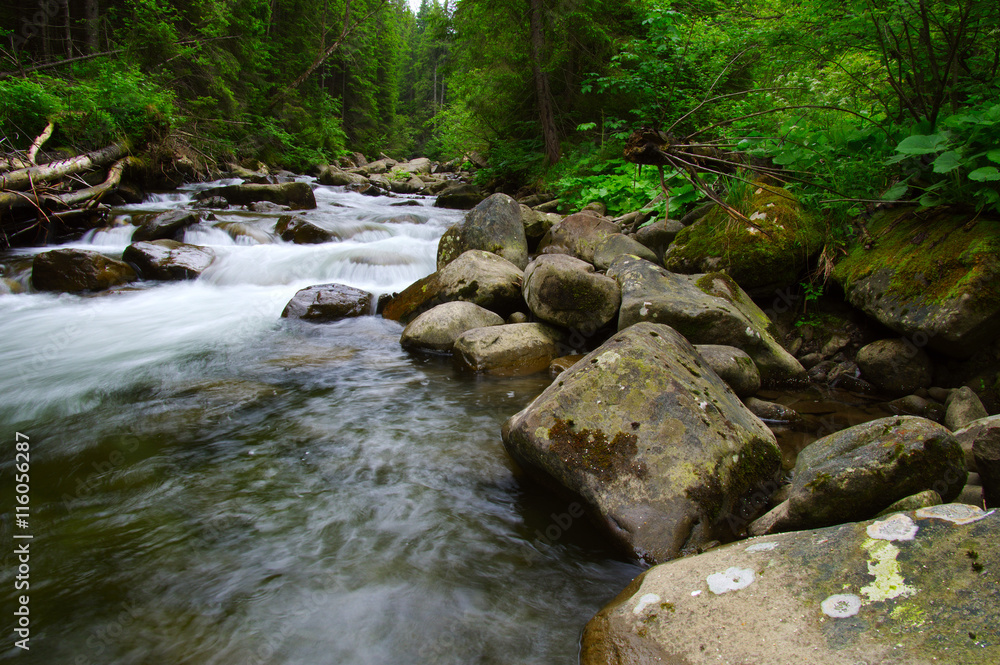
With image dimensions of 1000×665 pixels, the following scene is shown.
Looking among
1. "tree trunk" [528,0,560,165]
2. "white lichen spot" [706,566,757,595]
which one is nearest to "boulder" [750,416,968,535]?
"white lichen spot" [706,566,757,595]

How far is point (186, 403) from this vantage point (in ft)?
14.7

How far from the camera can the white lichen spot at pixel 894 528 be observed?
1699mm

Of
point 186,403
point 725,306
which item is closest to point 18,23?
point 186,403

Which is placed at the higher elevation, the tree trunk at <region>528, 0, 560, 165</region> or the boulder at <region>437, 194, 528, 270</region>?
the tree trunk at <region>528, 0, 560, 165</region>

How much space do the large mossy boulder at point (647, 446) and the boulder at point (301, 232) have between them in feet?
29.3

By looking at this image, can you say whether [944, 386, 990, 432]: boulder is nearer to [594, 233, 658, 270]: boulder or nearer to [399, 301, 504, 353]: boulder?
[594, 233, 658, 270]: boulder

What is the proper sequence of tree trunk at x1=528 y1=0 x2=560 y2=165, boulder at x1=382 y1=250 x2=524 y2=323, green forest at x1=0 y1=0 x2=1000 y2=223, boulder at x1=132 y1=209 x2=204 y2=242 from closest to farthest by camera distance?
green forest at x1=0 y1=0 x2=1000 y2=223 → boulder at x1=382 y1=250 x2=524 y2=323 → boulder at x1=132 y1=209 x2=204 y2=242 → tree trunk at x1=528 y1=0 x2=560 y2=165

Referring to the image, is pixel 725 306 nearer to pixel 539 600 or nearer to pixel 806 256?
pixel 806 256

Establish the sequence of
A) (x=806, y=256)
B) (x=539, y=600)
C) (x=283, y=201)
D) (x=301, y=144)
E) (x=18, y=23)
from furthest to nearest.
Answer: (x=301, y=144), (x=18, y=23), (x=283, y=201), (x=806, y=256), (x=539, y=600)

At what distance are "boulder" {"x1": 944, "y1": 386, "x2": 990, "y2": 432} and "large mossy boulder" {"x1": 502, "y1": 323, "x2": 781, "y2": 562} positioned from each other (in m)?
1.50

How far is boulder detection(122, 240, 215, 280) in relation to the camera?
27.9ft

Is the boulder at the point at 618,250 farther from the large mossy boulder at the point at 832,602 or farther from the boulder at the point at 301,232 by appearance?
the boulder at the point at 301,232

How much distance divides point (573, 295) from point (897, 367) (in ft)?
9.49

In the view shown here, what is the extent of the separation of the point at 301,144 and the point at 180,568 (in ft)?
81.1
